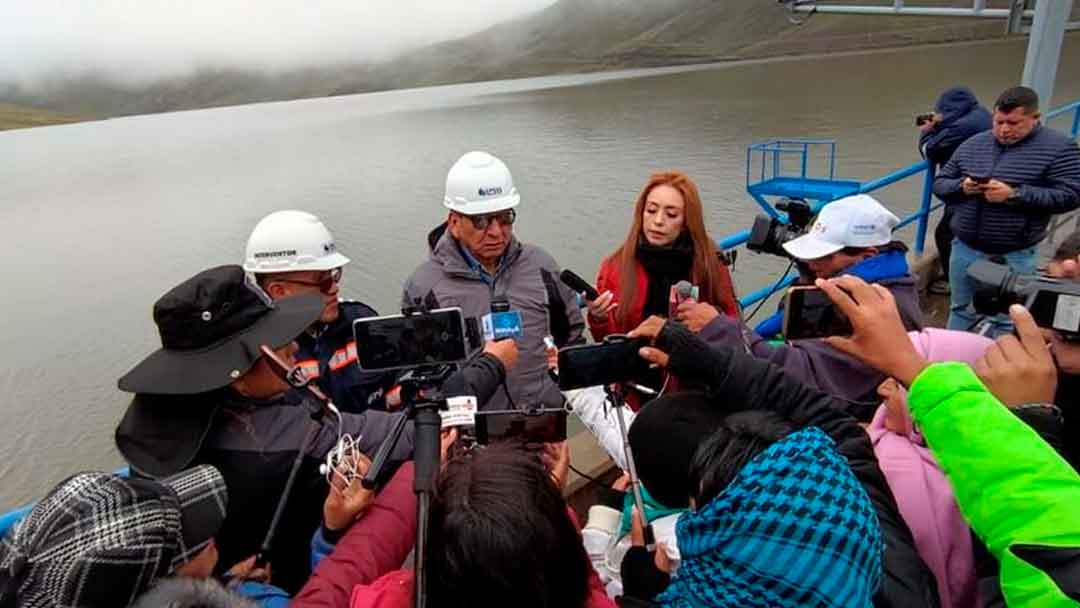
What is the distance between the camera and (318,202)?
18.7m

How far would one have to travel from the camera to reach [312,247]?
2336 millimetres

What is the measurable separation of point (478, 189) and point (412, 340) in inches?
46.4

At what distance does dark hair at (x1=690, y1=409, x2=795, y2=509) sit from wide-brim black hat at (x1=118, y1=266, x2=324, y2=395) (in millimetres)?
976

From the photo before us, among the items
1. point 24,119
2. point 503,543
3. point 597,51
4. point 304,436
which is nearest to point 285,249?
point 304,436

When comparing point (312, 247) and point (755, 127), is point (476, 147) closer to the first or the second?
point (755, 127)

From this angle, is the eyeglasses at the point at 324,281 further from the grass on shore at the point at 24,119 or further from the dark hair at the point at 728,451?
the grass on shore at the point at 24,119

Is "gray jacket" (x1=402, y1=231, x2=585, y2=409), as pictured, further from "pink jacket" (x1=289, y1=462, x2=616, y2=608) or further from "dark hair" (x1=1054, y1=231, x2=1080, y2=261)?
"dark hair" (x1=1054, y1=231, x2=1080, y2=261)

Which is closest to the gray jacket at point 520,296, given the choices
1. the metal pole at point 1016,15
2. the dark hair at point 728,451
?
the dark hair at point 728,451

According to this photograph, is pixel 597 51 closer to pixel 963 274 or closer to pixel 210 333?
pixel 963 274

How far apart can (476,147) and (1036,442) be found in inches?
1143

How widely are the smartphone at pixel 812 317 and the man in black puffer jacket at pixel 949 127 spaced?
4.04 m

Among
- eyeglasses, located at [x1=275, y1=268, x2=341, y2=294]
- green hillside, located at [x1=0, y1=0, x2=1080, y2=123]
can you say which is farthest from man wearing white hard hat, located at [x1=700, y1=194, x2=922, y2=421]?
green hillside, located at [x1=0, y1=0, x2=1080, y2=123]

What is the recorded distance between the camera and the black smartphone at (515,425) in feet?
4.94

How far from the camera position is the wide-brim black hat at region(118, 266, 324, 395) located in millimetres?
1367
